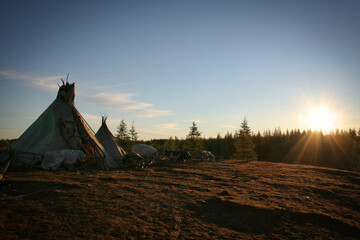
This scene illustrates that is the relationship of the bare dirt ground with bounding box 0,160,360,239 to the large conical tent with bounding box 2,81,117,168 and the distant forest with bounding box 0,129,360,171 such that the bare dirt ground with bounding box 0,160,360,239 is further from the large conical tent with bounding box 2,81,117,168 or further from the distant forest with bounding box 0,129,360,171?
the distant forest with bounding box 0,129,360,171

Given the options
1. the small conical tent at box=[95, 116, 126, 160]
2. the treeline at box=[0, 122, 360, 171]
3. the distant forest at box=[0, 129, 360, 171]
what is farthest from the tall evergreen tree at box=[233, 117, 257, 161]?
the small conical tent at box=[95, 116, 126, 160]

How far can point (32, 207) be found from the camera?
409cm

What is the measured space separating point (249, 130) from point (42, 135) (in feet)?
99.0

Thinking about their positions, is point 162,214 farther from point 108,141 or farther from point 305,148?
point 305,148

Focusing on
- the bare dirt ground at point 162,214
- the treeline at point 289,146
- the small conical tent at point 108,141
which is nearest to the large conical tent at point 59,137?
the small conical tent at point 108,141

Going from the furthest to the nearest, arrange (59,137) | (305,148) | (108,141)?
(305,148), (108,141), (59,137)

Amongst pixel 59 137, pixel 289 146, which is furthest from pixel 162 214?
pixel 289 146

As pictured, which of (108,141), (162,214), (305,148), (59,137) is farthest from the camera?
(305,148)

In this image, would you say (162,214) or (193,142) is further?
(193,142)

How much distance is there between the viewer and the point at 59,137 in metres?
10.5

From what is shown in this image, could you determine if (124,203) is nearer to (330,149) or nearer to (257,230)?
(257,230)

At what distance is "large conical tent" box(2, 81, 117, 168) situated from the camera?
9481 mm

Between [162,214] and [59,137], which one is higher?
[59,137]

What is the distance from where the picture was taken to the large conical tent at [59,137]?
9.48 metres
